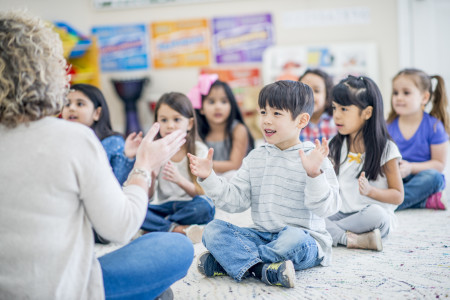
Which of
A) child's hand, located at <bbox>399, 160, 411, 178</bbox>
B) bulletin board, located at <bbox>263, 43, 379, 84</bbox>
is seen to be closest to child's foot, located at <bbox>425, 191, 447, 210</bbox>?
child's hand, located at <bbox>399, 160, 411, 178</bbox>

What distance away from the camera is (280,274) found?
1279 millimetres

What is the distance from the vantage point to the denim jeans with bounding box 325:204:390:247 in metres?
1.64

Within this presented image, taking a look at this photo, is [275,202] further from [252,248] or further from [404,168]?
[404,168]

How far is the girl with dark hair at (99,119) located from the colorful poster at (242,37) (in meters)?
2.44

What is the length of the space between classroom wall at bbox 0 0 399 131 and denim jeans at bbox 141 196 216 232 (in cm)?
258

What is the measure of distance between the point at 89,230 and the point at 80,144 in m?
0.19

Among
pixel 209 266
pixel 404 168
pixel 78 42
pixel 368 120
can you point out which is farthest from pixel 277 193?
pixel 78 42

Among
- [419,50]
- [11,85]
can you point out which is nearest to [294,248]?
[11,85]

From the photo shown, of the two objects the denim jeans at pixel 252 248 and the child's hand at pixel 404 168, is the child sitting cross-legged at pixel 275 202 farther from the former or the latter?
the child's hand at pixel 404 168

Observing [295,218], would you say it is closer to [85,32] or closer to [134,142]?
[134,142]

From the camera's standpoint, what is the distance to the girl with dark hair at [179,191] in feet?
6.19

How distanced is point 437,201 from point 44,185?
1.73m

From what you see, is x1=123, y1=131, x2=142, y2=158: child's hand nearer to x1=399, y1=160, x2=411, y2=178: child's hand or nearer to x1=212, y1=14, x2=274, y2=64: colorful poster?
x1=399, y1=160, x2=411, y2=178: child's hand

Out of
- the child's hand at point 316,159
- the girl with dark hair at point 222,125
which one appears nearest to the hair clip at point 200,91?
the girl with dark hair at point 222,125
